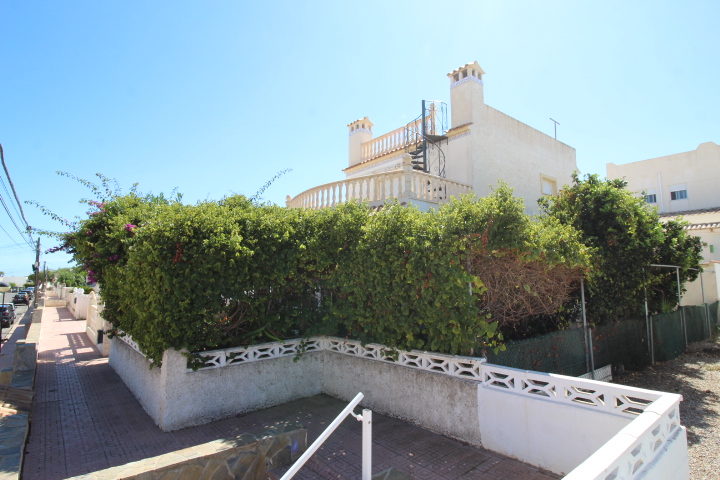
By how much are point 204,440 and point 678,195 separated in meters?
25.9

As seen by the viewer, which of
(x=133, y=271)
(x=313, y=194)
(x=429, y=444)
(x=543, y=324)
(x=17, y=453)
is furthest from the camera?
(x=313, y=194)

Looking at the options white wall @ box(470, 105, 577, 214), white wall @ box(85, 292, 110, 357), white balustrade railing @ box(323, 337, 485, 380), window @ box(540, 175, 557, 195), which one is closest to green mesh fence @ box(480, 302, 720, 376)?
white balustrade railing @ box(323, 337, 485, 380)

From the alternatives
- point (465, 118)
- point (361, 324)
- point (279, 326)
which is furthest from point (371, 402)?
point (465, 118)

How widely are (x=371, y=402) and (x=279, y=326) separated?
77.6 inches

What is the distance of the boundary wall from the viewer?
3301mm

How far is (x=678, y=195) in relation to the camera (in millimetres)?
21516

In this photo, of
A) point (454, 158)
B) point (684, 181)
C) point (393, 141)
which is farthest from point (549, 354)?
point (684, 181)

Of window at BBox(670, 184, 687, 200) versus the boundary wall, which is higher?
window at BBox(670, 184, 687, 200)

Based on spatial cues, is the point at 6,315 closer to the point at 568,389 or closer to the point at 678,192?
the point at 568,389

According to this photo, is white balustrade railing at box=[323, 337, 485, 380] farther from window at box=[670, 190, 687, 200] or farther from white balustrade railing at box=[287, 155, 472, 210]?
window at box=[670, 190, 687, 200]

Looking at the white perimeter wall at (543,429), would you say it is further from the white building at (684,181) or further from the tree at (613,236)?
the white building at (684,181)

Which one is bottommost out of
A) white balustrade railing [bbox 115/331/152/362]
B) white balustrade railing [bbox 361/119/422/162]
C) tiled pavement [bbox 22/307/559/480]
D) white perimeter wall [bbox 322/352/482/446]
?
tiled pavement [bbox 22/307/559/480]

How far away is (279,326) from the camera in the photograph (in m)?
6.73

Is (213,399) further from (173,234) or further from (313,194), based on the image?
(313,194)
